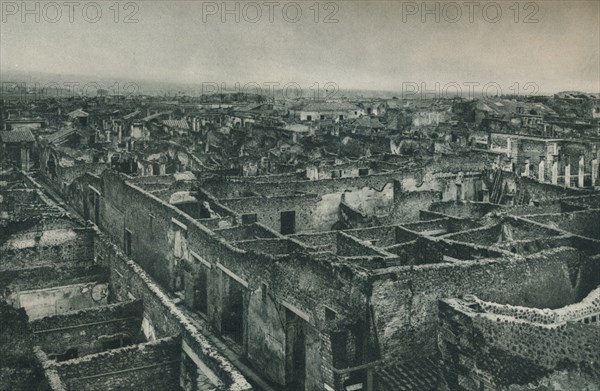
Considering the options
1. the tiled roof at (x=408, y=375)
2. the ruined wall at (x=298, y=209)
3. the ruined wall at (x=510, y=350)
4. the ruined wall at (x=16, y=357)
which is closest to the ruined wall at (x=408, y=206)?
the ruined wall at (x=298, y=209)

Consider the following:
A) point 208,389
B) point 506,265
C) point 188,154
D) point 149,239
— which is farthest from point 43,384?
point 188,154

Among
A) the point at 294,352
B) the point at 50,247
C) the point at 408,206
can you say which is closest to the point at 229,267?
the point at 294,352

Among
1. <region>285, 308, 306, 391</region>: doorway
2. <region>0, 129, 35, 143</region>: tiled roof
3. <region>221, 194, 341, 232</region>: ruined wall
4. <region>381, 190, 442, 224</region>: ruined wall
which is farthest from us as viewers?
<region>0, 129, 35, 143</region>: tiled roof

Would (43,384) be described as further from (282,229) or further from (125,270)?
(282,229)

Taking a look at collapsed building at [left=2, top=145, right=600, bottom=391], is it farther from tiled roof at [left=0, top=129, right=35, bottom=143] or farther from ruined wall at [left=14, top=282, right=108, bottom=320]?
tiled roof at [left=0, top=129, right=35, bottom=143]

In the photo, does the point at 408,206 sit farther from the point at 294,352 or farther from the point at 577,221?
the point at 294,352

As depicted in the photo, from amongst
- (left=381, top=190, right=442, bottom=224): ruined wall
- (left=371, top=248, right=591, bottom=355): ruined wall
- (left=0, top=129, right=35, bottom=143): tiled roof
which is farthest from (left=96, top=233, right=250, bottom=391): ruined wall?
(left=0, top=129, right=35, bottom=143): tiled roof

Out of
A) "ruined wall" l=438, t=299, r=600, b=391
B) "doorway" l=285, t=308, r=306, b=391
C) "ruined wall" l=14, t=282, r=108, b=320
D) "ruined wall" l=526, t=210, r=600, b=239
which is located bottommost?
"doorway" l=285, t=308, r=306, b=391

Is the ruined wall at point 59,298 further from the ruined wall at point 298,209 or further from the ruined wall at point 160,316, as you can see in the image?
the ruined wall at point 298,209
